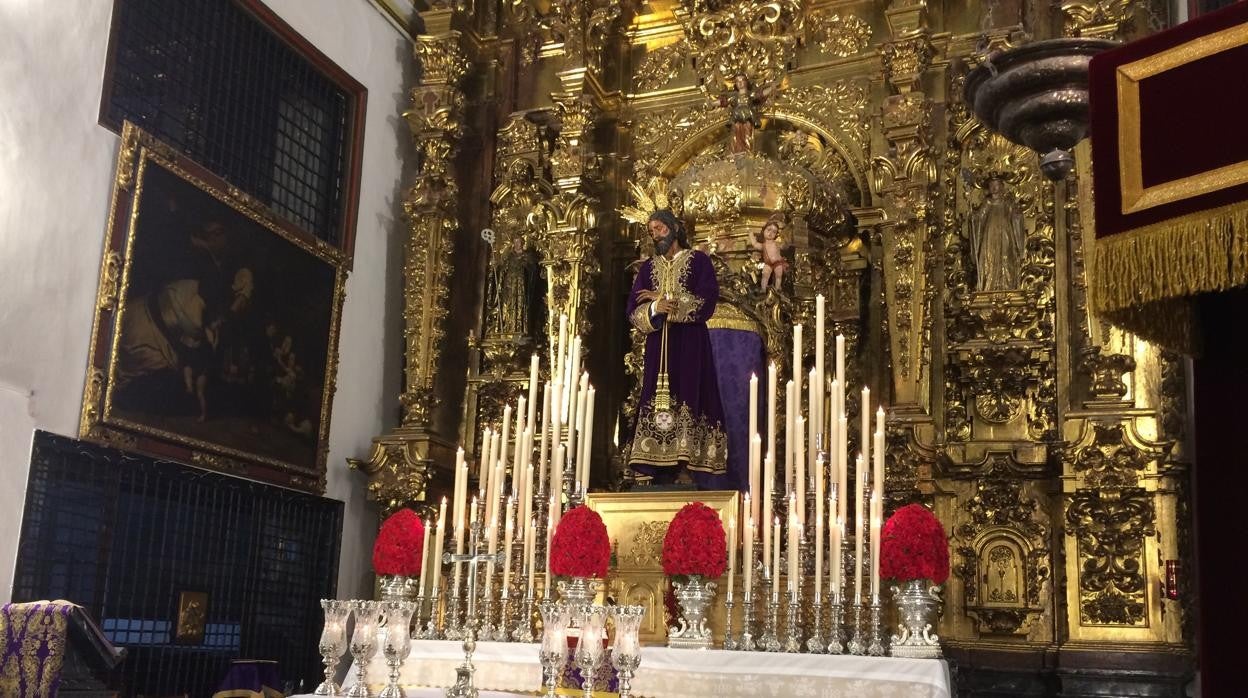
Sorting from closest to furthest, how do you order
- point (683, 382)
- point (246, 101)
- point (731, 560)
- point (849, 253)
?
point (731, 560), point (683, 382), point (246, 101), point (849, 253)

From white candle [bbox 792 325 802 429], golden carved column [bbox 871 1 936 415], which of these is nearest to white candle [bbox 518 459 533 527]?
white candle [bbox 792 325 802 429]

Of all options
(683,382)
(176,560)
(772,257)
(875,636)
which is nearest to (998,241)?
(772,257)

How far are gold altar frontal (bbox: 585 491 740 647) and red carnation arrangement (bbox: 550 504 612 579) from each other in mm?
1281

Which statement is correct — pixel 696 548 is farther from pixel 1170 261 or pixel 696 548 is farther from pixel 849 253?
pixel 849 253

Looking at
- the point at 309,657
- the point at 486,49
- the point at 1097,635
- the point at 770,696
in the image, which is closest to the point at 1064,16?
the point at 1097,635

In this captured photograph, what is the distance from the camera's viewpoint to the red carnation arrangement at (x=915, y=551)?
234 inches

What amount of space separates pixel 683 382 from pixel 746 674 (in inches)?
114

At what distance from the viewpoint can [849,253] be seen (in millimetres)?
10023

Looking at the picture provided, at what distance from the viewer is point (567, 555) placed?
6531 millimetres

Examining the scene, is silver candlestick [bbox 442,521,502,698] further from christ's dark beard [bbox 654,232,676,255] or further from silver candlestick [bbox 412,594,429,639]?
christ's dark beard [bbox 654,232,676,255]

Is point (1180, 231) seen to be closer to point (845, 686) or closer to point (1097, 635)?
point (845, 686)

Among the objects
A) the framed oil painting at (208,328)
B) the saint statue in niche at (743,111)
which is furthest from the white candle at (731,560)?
the framed oil painting at (208,328)

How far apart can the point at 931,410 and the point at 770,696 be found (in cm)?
412

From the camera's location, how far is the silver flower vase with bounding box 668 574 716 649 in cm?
616
